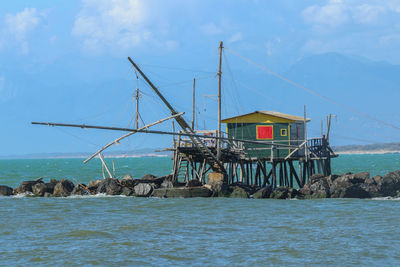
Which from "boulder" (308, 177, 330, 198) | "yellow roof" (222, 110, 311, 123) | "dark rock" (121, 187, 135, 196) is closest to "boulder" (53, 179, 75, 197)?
"dark rock" (121, 187, 135, 196)

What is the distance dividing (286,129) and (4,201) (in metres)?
21.5

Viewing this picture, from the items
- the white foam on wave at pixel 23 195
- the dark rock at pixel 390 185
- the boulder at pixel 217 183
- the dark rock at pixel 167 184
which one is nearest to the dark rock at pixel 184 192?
the boulder at pixel 217 183

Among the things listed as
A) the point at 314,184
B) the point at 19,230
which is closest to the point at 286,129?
the point at 314,184

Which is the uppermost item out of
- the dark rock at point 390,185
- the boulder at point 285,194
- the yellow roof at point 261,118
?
the yellow roof at point 261,118

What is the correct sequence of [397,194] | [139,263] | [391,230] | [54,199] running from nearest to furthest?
[139,263]
[391,230]
[397,194]
[54,199]

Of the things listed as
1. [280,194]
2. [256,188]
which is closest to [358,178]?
[280,194]

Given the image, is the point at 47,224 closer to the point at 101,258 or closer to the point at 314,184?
the point at 101,258

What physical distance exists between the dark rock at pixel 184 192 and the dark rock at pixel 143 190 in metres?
0.75

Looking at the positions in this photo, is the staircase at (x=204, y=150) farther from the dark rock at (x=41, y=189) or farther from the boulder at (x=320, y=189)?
the dark rock at (x=41, y=189)

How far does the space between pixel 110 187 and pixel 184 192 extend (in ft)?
19.6

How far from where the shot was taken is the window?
4903 centimetres

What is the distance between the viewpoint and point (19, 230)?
28594mm

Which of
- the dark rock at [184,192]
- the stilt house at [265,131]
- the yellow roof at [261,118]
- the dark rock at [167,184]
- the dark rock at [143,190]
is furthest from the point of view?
the yellow roof at [261,118]

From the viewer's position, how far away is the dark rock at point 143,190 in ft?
138
